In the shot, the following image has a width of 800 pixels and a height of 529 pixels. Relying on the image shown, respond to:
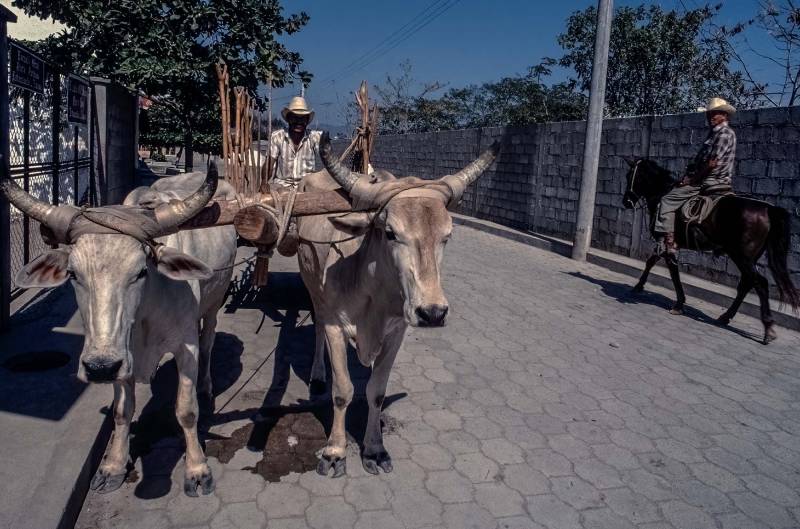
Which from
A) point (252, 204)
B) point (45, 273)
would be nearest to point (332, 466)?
point (252, 204)

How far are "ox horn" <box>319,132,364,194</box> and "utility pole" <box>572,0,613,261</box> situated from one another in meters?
8.05

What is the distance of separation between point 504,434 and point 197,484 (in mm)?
1925

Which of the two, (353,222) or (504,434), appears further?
(504,434)

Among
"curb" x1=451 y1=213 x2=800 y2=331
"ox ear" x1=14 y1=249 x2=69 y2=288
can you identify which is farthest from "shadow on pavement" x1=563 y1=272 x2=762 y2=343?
"ox ear" x1=14 y1=249 x2=69 y2=288

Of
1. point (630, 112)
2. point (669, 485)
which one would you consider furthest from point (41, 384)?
point (630, 112)

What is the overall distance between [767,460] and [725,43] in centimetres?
1475

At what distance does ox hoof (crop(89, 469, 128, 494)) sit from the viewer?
303 centimetres

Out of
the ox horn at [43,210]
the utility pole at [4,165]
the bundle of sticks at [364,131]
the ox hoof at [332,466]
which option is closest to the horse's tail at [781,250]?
the bundle of sticks at [364,131]

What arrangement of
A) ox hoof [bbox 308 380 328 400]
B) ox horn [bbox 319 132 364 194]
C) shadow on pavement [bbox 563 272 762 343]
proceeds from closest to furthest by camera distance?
1. ox horn [bbox 319 132 364 194]
2. ox hoof [bbox 308 380 328 400]
3. shadow on pavement [bbox 563 272 762 343]

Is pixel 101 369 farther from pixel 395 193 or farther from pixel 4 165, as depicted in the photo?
pixel 4 165

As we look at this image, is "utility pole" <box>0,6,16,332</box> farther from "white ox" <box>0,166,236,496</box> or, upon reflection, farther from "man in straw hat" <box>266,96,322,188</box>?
"man in straw hat" <box>266,96,322,188</box>

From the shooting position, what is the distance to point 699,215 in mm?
7066

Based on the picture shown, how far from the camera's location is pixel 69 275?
2.40 m

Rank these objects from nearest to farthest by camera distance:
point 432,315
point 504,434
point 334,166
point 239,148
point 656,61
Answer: point 432,315 < point 334,166 < point 504,434 < point 239,148 < point 656,61
